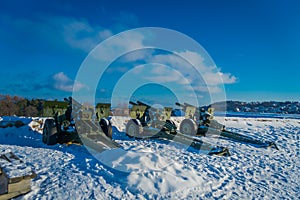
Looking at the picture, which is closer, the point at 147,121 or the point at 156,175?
the point at 156,175

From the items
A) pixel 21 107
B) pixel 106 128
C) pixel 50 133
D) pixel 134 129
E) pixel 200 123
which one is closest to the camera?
pixel 50 133

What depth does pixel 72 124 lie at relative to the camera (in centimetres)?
801

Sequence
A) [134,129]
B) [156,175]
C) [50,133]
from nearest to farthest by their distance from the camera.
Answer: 1. [156,175]
2. [50,133]
3. [134,129]

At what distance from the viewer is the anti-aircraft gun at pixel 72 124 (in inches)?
299

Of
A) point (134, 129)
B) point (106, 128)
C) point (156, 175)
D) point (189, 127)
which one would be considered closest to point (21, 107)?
point (134, 129)

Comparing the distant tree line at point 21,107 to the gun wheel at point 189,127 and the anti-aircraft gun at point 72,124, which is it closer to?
A: the anti-aircraft gun at point 72,124

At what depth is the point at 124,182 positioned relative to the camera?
4270 millimetres

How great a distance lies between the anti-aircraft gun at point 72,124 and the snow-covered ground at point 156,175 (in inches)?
18.1

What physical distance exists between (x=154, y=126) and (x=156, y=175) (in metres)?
6.06

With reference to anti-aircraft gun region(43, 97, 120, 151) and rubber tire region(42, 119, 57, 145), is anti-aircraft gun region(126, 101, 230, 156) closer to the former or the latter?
anti-aircraft gun region(43, 97, 120, 151)

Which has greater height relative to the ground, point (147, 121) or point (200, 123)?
point (147, 121)

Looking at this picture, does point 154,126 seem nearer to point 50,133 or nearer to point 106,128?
point 106,128

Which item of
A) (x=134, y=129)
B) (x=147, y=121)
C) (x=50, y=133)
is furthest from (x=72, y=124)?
(x=147, y=121)

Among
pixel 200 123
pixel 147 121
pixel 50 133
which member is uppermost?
pixel 147 121
